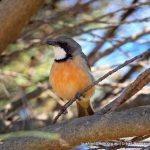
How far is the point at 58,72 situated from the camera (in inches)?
174

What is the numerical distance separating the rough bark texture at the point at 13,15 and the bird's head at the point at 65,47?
1.12 feet

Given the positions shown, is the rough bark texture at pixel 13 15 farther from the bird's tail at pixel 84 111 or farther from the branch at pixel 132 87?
the branch at pixel 132 87

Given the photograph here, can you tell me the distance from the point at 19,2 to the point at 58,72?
0.67 metres

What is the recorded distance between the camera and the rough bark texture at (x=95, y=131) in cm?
287

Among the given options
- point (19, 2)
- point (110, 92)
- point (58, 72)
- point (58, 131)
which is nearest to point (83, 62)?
point (58, 72)

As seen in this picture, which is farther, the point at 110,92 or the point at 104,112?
the point at 110,92

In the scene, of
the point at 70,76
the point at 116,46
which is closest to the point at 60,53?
the point at 70,76

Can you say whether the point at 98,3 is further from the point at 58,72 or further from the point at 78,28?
the point at 58,72

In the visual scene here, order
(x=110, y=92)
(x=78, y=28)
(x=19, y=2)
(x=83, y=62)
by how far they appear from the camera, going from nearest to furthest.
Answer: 1. (x=19, y=2)
2. (x=83, y=62)
3. (x=78, y=28)
4. (x=110, y=92)

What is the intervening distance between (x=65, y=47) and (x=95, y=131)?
1836 mm

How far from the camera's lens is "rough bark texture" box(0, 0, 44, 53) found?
4.16 metres

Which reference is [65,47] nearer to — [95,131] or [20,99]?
[20,99]

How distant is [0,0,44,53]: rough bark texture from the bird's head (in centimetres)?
34

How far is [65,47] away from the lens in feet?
15.2
